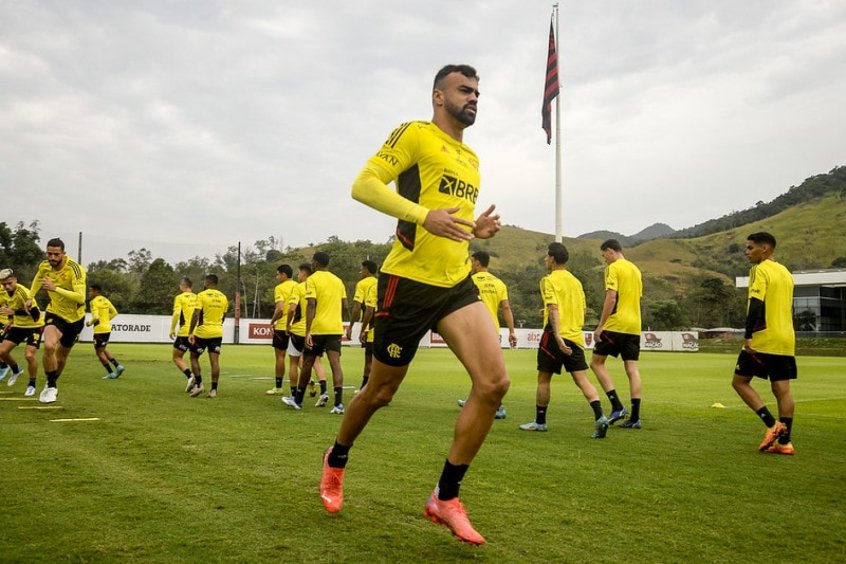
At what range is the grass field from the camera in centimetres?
348

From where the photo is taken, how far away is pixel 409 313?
156 inches

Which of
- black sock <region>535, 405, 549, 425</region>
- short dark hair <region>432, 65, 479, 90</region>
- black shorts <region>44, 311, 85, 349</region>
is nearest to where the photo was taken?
short dark hair <region>432, 65, 479, 90</region>

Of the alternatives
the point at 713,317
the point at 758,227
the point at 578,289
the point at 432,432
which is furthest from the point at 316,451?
the point at 758,227

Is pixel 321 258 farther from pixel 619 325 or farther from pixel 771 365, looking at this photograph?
pixel 771 365

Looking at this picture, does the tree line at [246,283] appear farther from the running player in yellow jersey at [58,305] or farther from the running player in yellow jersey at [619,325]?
the running player in yellow jersey at [58,305]

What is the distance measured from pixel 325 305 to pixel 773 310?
6249mm

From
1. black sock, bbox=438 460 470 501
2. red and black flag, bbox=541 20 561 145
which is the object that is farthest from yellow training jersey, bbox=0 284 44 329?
red and black flag, bbox=541 20 561 145

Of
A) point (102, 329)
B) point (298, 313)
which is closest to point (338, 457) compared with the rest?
point (298, 313)

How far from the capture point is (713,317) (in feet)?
315

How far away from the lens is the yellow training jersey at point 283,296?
13.4m

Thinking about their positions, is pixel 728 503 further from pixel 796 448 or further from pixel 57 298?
pixel 57 298

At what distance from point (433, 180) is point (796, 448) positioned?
17.9ft

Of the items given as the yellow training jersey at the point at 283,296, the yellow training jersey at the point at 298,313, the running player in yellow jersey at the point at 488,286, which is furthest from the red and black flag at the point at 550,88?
the running player in yellow jersey at the point at 488,286

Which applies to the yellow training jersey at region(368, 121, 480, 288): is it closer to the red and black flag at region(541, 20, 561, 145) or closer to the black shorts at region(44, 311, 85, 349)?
the black shorts at region(44, 311, 85, 349)
